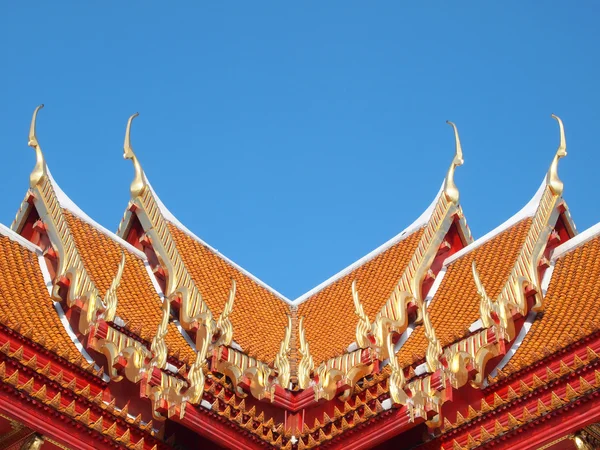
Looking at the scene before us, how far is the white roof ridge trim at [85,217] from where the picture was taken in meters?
18.9

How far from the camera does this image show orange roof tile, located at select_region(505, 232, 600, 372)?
15.0m

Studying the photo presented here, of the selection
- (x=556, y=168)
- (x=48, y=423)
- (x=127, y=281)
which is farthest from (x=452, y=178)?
(x=48, y=423)

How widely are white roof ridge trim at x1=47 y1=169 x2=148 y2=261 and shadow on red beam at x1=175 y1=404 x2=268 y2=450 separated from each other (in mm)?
4559

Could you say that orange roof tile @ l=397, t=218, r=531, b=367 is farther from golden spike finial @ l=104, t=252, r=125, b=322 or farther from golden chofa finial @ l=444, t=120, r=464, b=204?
golden spike finial @ l=104, t=252, r=125, b=322

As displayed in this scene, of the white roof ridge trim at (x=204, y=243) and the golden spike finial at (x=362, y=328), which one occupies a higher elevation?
the white roof ridge trim at (x=204, y=243)

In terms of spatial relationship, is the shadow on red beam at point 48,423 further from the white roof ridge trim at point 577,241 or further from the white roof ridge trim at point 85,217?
the white roof ridge trim at point 577,241

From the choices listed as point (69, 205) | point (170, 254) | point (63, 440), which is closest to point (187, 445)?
point (63, 440)

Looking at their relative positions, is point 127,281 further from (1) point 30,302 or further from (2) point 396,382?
(2) point 396,382

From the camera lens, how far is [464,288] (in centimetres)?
1812

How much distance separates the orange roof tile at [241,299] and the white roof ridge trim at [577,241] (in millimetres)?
3670

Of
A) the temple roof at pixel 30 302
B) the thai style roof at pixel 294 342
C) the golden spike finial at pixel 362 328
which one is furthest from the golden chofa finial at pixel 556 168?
the temple roof at pixel 30 302

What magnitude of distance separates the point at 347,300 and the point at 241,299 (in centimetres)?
145

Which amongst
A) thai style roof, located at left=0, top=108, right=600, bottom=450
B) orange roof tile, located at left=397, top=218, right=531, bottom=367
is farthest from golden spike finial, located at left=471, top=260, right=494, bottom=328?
orange roof tile, located at left=397, top=218, right=531, bottom=367

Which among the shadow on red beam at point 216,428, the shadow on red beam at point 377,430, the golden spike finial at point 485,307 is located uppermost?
the golden spike finial at point 485,307
